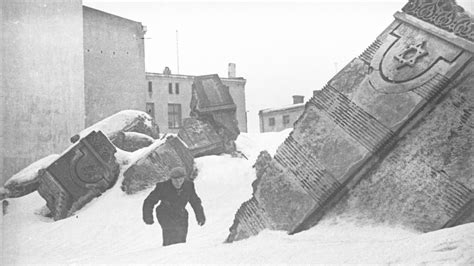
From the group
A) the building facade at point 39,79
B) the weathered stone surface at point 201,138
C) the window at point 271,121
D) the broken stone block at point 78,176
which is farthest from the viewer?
the window at point 271,121

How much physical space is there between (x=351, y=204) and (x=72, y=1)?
5018 millimetres

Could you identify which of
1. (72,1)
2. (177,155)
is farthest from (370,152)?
(72,1)

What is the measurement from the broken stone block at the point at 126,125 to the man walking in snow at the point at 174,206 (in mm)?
3472

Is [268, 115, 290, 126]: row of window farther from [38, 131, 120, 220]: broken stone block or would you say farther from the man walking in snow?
the man walking in snow

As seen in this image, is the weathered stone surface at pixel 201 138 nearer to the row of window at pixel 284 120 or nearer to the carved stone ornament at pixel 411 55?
the row of window at pixel 284 120

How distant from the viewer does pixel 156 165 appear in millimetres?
5797

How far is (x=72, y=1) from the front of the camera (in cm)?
647

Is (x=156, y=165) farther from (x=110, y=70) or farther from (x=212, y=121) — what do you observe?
(x=110, y=70)

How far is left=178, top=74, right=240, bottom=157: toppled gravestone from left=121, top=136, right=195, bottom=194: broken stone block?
88cm

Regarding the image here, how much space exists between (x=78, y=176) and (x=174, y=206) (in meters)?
2.33

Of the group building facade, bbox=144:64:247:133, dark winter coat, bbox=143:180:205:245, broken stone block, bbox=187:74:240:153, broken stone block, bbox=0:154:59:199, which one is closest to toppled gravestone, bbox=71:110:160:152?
broken stone block, bbox=0:154:59:199

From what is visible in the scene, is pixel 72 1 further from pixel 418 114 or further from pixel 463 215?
pixel 463 215

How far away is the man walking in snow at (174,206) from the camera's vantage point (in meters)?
3.81

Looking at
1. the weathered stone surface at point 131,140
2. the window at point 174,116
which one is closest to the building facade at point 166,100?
the window at point 174,116
